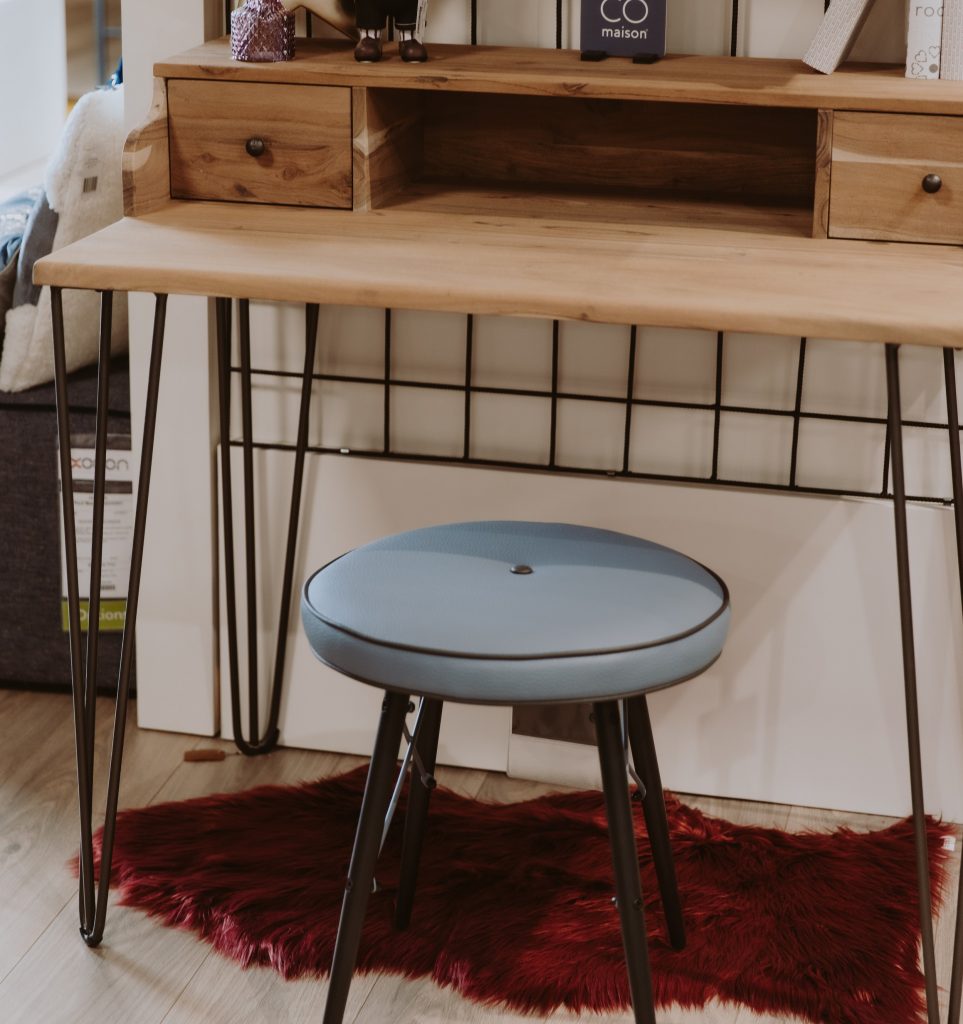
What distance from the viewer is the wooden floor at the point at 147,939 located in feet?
5.57

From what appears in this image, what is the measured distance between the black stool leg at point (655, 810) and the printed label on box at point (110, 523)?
3.14 feet

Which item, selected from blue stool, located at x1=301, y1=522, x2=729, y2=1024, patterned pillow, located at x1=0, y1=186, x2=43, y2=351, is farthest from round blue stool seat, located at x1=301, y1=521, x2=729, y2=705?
patterned pillow, located at x1=0, y1=186, x2=43, y2=351

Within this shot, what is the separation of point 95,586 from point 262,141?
581 mm

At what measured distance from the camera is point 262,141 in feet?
5.90

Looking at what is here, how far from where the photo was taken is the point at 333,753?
2.26m

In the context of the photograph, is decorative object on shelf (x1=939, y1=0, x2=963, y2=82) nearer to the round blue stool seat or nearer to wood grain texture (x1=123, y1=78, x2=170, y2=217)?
the round blue stool seat

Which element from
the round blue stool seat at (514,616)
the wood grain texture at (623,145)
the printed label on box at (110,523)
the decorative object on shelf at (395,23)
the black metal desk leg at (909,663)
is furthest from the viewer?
the printed label on box at (110,523)

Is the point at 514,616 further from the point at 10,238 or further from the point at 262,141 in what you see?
the point at 10,238

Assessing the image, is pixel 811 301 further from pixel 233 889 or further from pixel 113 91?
pixel 113 91

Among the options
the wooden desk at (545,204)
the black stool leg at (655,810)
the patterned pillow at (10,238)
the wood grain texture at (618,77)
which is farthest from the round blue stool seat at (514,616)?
the patterned pillow at (10,238)

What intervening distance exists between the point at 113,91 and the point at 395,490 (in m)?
0.76

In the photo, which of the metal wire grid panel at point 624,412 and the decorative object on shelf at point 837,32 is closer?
the decorative object on shelf at point 837,32

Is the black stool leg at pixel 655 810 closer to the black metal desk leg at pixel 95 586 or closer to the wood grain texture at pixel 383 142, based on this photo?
the black metal desk leg at pixel 95 586

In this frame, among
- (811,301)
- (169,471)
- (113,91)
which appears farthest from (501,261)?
(113,91)
